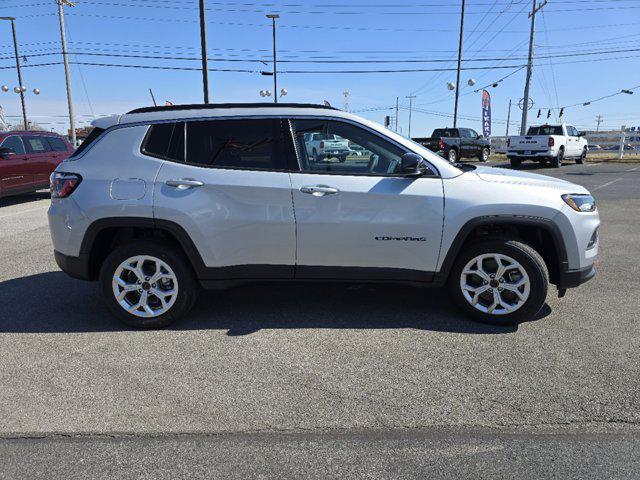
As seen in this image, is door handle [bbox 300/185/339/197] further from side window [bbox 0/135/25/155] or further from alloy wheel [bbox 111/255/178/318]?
side window [bbox 0/135/25/155]

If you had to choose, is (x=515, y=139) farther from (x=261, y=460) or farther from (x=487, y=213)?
(x=261, y=460)

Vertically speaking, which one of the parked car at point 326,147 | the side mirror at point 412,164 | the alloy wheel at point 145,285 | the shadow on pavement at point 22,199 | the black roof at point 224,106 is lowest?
the shadow on pavement at point 22,199

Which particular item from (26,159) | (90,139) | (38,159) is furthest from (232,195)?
(38,159)

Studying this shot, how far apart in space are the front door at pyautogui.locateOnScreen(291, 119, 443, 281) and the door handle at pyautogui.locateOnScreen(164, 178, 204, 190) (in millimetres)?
790

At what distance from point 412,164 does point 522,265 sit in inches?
49.8

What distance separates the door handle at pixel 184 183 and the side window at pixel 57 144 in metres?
10.8

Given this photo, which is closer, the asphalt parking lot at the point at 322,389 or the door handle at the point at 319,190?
the asphalt parking lot at the point at 322,389

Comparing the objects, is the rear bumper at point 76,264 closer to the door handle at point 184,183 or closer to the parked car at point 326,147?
the door handle at point 184,183

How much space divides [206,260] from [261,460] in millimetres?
1998

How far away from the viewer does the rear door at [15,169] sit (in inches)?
443

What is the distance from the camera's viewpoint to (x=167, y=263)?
4164 mm

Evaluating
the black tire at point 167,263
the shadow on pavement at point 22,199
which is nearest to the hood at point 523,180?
the black tire at point 167,263

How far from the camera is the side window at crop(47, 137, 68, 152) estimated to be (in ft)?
42.6

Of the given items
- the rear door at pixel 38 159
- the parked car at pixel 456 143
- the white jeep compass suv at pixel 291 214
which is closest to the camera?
the white jeep compass suv at pixel 291 214
